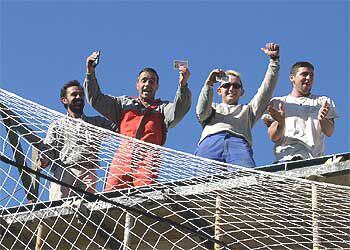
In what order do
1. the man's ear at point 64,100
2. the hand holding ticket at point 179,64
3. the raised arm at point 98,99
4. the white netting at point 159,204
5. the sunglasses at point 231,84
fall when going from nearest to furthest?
the white netting at point 159,204
the hand holding ticket at point 179,64
the sunglasses at point 231,84
the raised arm at point 98,99
the man's ear at point 64,100

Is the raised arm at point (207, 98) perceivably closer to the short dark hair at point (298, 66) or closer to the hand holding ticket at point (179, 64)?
the hand holding ticket at point (179, 64)

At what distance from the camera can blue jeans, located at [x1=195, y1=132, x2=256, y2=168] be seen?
29.4 ft

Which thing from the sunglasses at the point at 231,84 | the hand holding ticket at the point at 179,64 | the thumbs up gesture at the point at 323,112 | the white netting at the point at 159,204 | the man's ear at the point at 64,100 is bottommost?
the white netting at the point at 159,204

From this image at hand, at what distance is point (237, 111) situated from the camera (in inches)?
370

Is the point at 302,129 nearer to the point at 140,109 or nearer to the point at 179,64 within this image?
the point at 179,64

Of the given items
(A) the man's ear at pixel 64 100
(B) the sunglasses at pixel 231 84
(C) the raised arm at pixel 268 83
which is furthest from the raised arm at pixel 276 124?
(A) the man's ear at pixel 64 100

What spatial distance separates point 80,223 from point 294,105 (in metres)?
2.42

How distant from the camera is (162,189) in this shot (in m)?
8.42

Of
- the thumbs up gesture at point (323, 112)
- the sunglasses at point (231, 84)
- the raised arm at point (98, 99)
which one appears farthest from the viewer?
the raised arm at point (98, 99)

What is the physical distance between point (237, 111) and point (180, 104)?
571mm

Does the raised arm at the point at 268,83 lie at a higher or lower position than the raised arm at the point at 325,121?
higher

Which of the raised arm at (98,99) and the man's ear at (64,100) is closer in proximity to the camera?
the raised arm at (98,99)

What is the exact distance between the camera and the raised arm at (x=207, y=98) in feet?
30.4

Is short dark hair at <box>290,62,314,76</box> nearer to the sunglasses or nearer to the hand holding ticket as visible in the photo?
the sunglasses
